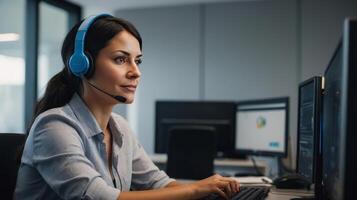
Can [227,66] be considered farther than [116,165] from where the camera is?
Yes

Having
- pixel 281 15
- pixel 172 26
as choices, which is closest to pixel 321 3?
pixel 281 15

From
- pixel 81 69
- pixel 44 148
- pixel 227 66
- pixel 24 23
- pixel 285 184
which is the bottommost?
pixel 285 184

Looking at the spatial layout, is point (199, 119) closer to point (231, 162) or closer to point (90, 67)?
point (231, 162)

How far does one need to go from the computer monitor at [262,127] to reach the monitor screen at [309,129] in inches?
51.9

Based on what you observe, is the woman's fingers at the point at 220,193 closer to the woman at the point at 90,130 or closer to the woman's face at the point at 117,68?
the woman at the point at 90,130

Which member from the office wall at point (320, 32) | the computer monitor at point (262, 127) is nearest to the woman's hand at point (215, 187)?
the computer monitor at point (262, 127)

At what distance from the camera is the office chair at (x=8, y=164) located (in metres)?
1.33

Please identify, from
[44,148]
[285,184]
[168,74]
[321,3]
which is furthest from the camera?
[168,74]

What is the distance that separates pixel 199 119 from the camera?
11.0ft

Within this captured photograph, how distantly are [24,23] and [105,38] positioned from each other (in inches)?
127

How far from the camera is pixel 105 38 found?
1.25 m

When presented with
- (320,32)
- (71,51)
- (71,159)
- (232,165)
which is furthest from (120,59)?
(320,32)

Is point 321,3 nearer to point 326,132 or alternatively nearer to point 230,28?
point 230,28

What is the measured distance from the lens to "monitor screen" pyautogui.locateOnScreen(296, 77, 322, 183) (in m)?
1.21
